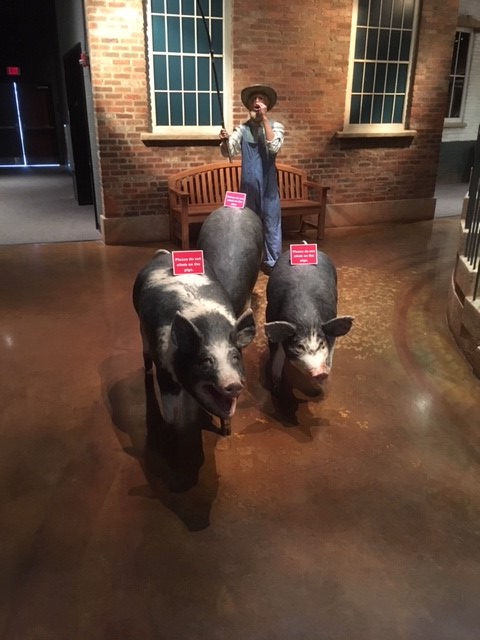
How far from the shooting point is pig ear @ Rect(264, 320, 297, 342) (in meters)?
2.75

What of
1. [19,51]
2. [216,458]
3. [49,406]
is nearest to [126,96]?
[49,406]

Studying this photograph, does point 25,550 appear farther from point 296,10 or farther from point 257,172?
point 296,10

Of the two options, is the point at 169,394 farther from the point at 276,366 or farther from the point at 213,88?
the point at 213,88

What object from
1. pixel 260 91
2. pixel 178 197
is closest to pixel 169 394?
pixel 260 91

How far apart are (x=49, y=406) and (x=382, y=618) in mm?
2108

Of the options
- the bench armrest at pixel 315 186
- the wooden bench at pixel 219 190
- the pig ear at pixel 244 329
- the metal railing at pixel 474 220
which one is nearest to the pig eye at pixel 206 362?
the pig ear at pixel 244 329

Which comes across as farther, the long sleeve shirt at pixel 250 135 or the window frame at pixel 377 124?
the window frame at pixel 377 124

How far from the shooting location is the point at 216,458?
8.73 ft

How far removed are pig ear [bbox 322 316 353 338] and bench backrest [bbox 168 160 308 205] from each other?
392 cm

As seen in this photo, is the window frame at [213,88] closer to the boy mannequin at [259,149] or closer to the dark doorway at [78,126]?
the boy mannequin at [259,149]

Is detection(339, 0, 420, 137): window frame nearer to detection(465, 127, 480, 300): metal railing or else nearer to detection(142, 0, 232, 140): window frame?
detection(142, 0, 232, 140): window frame

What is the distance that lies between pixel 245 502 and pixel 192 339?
2.57 feet

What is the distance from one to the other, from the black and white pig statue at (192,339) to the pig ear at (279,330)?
269 mm

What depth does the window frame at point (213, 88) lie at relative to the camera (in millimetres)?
5877
